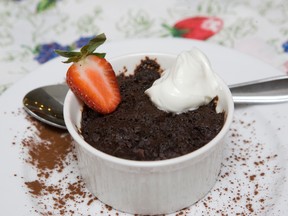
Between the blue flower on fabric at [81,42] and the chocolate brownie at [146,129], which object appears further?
the blue flower on fabric at [81,42]

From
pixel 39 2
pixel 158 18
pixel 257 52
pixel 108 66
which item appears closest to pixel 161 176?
pixel 108 66

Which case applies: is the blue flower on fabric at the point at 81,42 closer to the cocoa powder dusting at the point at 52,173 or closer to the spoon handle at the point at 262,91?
the cocoa powder dusting at the point at 52,173

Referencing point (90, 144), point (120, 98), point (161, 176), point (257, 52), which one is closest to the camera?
point (161, 176)

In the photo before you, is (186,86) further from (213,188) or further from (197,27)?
(197,27)

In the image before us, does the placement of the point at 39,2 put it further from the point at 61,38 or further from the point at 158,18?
the point at 158,18

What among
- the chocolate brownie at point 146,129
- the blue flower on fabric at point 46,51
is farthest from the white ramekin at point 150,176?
the blue flower on fabric at point 46,51

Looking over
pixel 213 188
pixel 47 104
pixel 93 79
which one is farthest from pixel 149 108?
pixel 47 104
